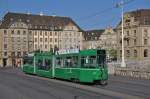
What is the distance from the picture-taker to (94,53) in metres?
31.7

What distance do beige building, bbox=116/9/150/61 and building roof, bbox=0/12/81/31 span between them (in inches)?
1767

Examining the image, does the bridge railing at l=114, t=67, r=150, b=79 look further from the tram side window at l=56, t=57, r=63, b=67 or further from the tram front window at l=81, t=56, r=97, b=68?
the tram front window at l=81, t=56, r=97, b=68

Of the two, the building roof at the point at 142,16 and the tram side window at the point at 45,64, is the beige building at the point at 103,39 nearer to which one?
the building roof at the point at 142,16

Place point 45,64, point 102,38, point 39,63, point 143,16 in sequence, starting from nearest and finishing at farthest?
1. point 45,64
2. point 39,63
3. point 143,16
4. point 102,38

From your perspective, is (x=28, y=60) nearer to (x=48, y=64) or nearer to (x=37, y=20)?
(x=48, y=64)

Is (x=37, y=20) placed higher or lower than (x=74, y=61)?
higher

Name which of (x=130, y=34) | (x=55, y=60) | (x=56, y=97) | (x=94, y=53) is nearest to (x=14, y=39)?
(x=130, y=34)

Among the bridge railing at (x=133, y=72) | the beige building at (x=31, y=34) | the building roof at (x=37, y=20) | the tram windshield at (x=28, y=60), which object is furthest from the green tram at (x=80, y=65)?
the building roof at (x=37, y=20)

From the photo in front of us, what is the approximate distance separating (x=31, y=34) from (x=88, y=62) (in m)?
119

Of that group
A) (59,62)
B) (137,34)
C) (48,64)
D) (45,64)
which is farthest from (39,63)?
(137,34)

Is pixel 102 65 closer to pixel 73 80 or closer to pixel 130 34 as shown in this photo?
pixel 73 80

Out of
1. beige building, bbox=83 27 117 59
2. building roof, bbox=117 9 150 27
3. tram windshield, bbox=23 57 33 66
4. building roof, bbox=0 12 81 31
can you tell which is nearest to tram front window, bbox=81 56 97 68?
tram windshield, bbox=23 57 33 66

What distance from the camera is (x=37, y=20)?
15100 centimetres

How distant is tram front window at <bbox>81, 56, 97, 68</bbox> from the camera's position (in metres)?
31.8
